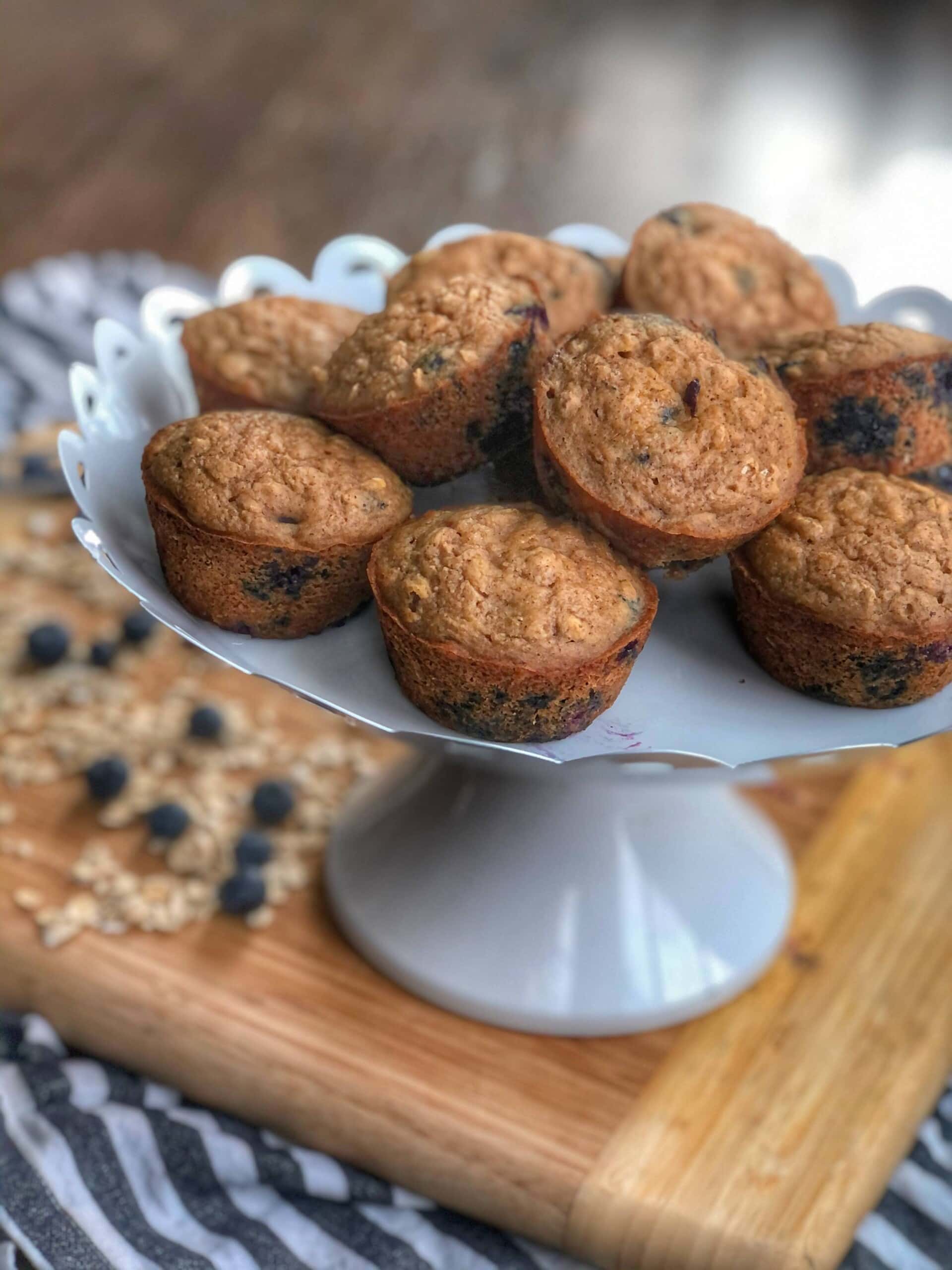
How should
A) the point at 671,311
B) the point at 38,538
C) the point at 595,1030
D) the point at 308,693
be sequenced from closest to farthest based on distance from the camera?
the point at 308,693 < the point at 671,311 < the point at 595,1030 < the point at 38,538

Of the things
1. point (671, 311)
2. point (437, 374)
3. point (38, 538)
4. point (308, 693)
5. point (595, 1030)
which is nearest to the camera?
point (308, 693)

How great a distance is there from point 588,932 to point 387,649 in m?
0.57

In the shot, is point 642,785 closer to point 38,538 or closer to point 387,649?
point 387,649

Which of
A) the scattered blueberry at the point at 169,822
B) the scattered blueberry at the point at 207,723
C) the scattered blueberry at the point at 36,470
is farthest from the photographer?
the scattered blueberry at the point at 36,470

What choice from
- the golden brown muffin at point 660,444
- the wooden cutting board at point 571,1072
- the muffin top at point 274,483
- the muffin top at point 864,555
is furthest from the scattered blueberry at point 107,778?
the muffin top at point 864,555

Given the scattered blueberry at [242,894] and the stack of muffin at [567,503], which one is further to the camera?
the scattered blueberry at [242,894]

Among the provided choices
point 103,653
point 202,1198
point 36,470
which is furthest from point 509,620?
point 36,470

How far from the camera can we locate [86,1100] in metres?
1.85

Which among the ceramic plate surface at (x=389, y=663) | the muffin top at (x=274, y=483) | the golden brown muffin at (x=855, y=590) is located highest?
the golden brown muffin at (x=855, y=590)

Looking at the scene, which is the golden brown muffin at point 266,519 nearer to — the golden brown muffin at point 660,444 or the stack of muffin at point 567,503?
the stack of muffin at point 567,503

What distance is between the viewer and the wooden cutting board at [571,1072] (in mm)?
1719

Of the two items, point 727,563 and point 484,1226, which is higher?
point 727,563

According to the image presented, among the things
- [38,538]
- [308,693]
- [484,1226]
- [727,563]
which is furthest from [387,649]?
[38,538]

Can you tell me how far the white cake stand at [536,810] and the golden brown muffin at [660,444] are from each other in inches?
7.3
